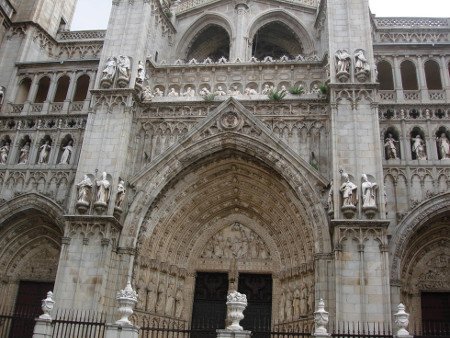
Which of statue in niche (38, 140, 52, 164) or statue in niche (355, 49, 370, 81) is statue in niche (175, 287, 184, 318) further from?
statue in niche (355, 49, 370, 81)

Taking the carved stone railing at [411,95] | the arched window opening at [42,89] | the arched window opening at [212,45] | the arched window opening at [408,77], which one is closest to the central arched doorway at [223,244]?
the carved stone railing at [411,95]

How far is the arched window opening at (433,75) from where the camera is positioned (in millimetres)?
21641

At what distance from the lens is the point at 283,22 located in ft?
85.3

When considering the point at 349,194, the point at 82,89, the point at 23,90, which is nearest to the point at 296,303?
the point at 349,194

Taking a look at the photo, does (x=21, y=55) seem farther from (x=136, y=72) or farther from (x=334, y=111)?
(x=334, y=111)

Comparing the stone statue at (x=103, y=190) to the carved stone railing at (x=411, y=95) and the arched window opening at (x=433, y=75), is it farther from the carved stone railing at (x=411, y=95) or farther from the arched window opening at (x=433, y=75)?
the arched window opening at (x=433, y=75)

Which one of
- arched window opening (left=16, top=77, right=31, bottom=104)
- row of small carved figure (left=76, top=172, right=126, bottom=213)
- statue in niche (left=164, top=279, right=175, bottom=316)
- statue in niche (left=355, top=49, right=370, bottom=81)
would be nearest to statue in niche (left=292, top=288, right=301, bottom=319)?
statue in niche (left=164, top=279, right=175, bottom=316)

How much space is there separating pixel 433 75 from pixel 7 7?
20772 mm

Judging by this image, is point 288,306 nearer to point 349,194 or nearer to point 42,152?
point 349,194

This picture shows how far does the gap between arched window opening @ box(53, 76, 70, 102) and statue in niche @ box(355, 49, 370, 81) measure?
13.6 metres

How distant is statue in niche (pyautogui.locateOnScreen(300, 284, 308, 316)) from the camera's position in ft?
57.3

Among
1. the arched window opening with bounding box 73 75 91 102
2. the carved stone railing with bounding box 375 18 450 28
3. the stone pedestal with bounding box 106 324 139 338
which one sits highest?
the carved stone railing with bounding box 375 18 450 28

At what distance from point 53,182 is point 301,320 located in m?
11.3

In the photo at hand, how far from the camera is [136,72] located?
69.2ft
